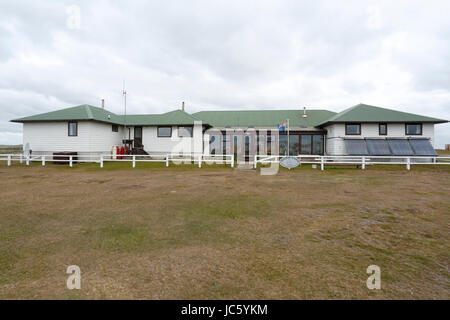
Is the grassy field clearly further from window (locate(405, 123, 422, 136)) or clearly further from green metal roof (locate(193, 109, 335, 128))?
green metal roof (locate(193, 109, 335, 128))

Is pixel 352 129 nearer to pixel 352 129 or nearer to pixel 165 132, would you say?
pixel 352 129

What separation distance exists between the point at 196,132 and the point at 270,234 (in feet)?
68.6

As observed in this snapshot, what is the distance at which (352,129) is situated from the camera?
21906 millimetres

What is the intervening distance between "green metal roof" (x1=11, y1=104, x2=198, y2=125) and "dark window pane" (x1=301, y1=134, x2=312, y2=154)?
1203cm

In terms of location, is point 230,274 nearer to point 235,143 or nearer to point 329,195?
point 329,195

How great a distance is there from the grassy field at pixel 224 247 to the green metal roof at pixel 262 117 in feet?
64.5

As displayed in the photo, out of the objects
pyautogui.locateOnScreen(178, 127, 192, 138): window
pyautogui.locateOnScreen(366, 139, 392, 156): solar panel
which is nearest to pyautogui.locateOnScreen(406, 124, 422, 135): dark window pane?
pyautogui.locateOnScreen(366, 139, 392, 156): solar panel

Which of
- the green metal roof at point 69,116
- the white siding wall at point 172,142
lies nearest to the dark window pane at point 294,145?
the white siding wall at point 172,142

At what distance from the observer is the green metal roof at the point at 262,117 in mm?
26609

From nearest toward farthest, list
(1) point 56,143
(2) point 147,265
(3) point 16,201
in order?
(2) point 147,265
(3) point 16,201
(1) point 56,143

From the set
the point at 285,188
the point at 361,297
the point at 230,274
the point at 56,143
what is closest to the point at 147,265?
the point at 230,274

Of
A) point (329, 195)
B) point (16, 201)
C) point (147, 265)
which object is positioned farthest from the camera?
point (329, 195)
